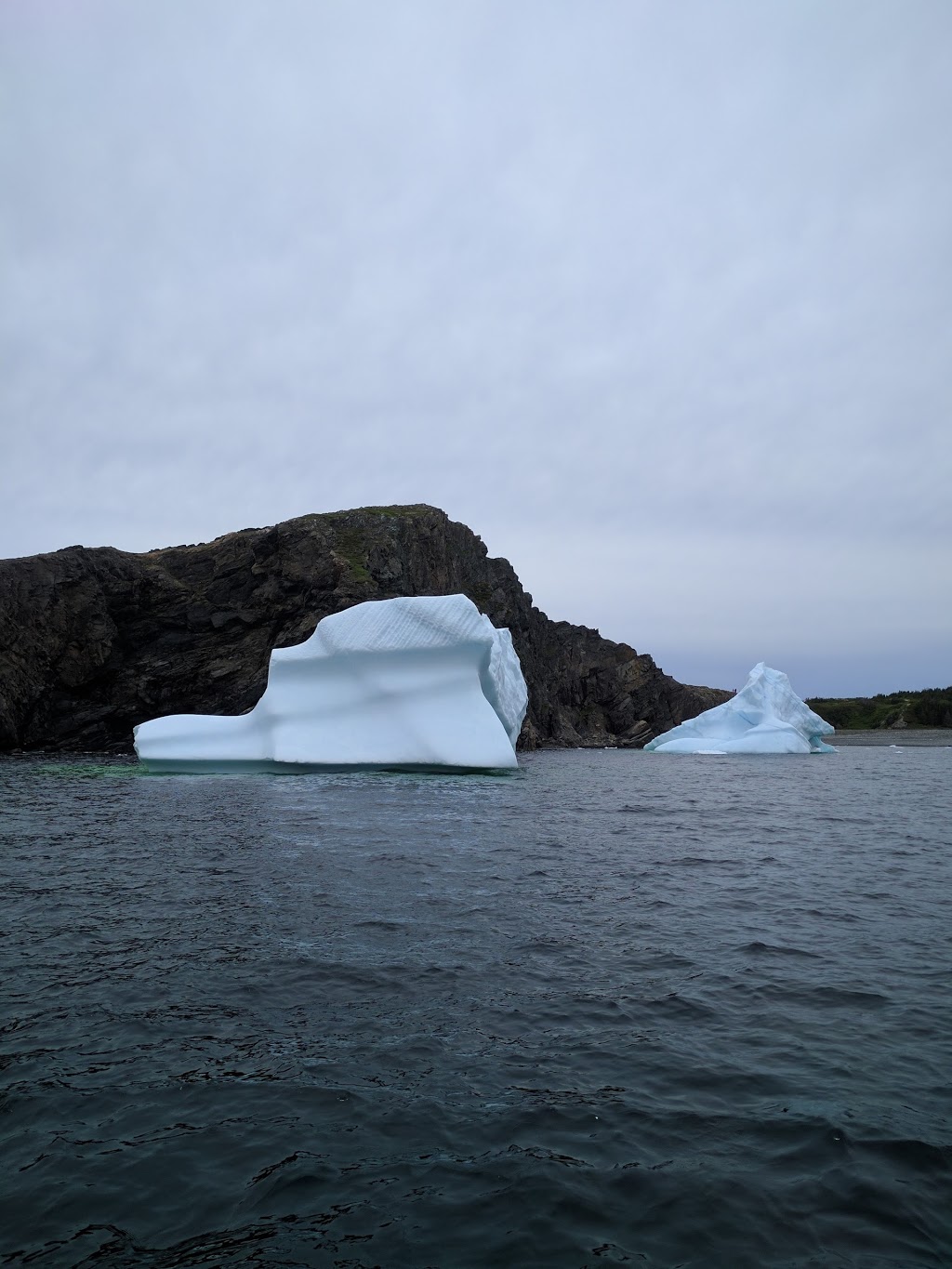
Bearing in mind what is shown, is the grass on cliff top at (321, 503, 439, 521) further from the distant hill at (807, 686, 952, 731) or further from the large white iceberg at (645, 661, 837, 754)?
the distant hill at (807, 686, 952, 731)

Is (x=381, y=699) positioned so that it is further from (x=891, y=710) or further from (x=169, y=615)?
(x=891, y=710)

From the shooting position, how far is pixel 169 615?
170ft

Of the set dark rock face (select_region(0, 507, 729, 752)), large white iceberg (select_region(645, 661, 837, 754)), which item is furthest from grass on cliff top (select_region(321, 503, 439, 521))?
large white iceberg (select_region(645, 661, 837, 754))

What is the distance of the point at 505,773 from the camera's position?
1262 inches

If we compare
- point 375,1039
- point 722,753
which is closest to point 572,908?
point 375,1039

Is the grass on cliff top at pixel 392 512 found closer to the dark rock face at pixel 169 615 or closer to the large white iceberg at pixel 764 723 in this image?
the dark rock face at pixel 169 615

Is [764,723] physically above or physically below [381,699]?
below

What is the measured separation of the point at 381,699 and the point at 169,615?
1133 inches

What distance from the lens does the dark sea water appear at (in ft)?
13.0

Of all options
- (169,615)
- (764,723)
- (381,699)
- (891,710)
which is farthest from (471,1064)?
(891,710)

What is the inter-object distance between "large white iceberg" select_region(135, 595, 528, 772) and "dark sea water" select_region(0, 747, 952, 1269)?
1478 cm

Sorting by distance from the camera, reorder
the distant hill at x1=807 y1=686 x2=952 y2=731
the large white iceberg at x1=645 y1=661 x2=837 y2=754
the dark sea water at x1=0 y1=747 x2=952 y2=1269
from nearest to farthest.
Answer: the dark sea water at x1=0 y1=747 x2=952 y2=1269
the large white iceberg at x1=645 y1=661 x2=837 y2=754
the distant hill at x1=807 y1=686 x2=952 y2=731

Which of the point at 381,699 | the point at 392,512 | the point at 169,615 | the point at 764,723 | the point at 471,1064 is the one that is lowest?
the point at 471,1064

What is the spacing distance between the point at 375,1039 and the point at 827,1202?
3031 millimetres
